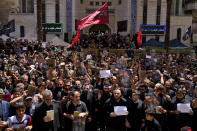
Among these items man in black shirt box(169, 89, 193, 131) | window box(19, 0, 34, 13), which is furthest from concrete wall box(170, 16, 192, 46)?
man in black shirt box(169, 89, 193, 131)

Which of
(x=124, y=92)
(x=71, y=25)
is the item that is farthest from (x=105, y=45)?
(x=124, y=92)

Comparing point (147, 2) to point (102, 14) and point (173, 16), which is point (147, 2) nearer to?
point (173, 16)

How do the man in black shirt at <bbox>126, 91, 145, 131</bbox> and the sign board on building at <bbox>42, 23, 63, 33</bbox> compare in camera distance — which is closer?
the man in black shirt at <bbox>126, 91, 145, 131</bbox>

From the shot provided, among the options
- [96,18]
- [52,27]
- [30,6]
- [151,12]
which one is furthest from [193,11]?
[96,18]

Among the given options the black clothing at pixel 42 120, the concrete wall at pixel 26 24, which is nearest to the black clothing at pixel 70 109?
the black clothing at pixel 42 120

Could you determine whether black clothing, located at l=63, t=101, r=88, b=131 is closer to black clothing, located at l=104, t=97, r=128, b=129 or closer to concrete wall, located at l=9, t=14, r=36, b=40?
black clothing, located at l=104, t=97, r=128, b=129

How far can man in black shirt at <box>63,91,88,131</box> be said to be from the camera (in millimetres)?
5230

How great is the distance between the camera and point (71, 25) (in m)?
31.0

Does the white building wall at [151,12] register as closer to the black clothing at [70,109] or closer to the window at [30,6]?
the window at [30,6]

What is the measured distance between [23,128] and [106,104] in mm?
2190

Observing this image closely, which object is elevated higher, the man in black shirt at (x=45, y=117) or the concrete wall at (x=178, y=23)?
the concrete wall at (x=178, y=23)

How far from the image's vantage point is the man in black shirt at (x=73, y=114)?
5.23 meters

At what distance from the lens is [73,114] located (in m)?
5.24

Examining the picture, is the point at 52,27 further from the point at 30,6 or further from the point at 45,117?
the point at 45,117
